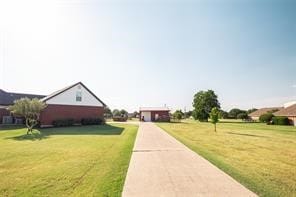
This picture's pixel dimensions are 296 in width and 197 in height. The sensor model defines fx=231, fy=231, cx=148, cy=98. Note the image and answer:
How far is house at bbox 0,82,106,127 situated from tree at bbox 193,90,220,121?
3840 centimetres

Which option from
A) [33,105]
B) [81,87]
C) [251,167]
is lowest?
[251,167]

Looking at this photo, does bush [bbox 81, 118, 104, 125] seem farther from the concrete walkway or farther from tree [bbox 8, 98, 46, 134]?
the concrete walkway

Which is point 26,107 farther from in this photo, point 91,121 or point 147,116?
point 147,116

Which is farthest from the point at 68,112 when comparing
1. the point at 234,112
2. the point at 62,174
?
the point at 234,112

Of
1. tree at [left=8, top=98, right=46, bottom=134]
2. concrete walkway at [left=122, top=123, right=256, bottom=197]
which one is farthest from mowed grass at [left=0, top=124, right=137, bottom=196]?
tree at [left=8, top=98, right=46, bottom=134]

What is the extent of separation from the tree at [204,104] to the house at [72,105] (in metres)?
38.4

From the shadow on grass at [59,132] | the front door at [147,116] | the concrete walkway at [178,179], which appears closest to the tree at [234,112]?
the front door at [147,116]

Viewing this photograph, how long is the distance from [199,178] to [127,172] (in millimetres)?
2275

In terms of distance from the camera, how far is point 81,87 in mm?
35344

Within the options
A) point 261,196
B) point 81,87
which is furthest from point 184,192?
point 81,87

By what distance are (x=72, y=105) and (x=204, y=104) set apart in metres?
A: 43.8

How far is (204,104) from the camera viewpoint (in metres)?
68.0

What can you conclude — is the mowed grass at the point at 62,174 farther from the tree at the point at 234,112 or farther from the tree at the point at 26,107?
the tree at the point at 234,112

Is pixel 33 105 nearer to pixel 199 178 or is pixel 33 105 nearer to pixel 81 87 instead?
pixel 81 87
